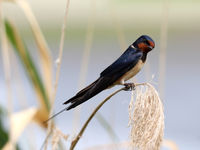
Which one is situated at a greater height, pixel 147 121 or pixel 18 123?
pixel 147 121

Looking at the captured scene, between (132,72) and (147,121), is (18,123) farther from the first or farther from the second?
(147,121)

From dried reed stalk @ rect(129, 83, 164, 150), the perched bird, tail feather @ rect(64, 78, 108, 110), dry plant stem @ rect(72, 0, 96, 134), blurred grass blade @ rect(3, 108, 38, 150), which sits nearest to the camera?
dried reed stalk @ rect(129, 83, 164, 150)

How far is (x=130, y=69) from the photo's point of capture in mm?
1544

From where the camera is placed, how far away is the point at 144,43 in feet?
4.90

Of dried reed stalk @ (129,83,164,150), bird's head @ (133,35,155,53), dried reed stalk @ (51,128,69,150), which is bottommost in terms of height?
dried reed stalk @ (51,128,69,150)

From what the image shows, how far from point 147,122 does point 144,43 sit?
15.1 inches

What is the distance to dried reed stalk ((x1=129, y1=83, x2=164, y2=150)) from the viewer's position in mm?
1141

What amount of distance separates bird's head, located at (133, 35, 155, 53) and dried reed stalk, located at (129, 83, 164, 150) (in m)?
0.26

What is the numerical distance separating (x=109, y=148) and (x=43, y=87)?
1.17ft

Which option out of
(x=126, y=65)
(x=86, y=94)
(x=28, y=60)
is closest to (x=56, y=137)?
(x=86, y=94)

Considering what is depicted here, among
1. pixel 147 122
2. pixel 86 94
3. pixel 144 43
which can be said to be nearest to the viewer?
pixel 147 122

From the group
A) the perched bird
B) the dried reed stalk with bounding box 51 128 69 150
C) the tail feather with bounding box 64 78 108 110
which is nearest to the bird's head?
the perched bird

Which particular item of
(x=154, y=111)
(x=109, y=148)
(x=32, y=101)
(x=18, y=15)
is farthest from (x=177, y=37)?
(x=154, y=111)

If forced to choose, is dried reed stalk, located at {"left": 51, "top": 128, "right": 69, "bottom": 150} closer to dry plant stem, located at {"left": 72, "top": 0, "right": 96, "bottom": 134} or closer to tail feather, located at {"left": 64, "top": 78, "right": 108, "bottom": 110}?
tail feather, located at {"left": 64, "top": 78, "right": 108, "bottom": 110}
